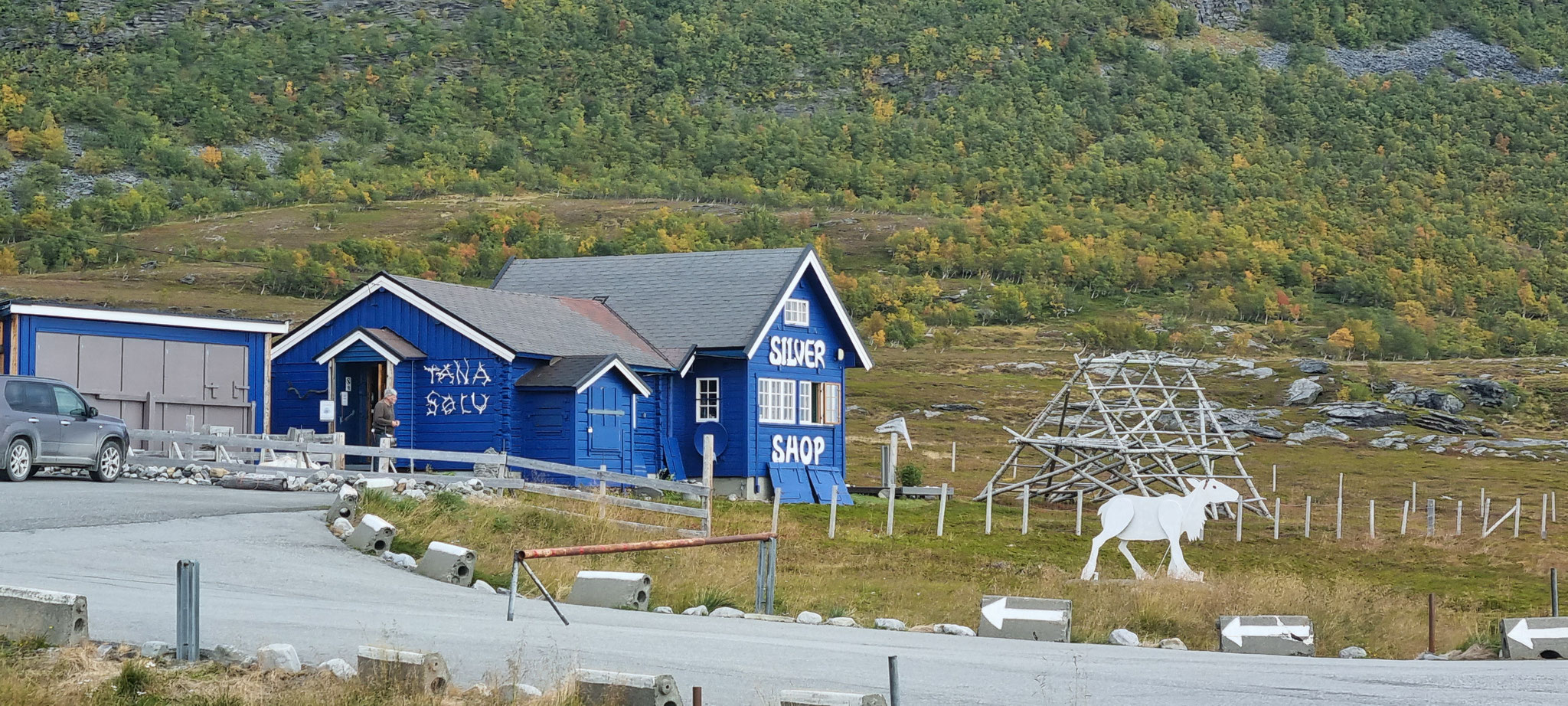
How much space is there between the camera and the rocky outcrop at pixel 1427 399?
276 feet

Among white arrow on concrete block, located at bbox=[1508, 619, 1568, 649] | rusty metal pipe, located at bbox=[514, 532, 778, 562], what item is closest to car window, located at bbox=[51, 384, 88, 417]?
rusty metal pipe, located at bbox=[514, 532, 778, 562]

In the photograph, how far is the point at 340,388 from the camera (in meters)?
39.5

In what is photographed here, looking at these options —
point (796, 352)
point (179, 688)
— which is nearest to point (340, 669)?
point (179, 688)

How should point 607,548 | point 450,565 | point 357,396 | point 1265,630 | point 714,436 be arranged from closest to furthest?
point 607,548 < point 1265,630 < point 450,565 < point 357,396 < point 714,436

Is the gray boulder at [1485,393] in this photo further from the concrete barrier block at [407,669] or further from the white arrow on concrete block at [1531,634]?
the concrete barrier block at [407,669]

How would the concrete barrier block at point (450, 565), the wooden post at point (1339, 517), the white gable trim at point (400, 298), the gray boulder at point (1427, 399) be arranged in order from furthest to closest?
the gray boulder at point (1427, 399) < the wooden post at point (1339, 517) < the white gable trim at point (400, 298) < the concrete barrier block at point (450, 565)

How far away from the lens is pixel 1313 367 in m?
91.7

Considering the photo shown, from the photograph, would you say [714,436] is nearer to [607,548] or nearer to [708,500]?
[708,500]

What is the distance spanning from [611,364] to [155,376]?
8881 millimetres

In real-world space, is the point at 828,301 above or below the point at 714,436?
above

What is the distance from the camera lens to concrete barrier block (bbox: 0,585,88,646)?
14664 mm

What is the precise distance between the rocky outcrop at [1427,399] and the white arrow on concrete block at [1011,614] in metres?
67.7

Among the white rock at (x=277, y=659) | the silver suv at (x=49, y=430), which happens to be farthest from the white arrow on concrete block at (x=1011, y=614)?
the silver suv at (x=49, y=430)

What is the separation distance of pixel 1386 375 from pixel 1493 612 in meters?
68.8
